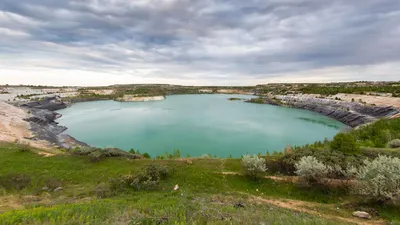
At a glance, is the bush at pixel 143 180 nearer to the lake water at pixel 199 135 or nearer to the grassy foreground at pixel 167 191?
the grassy foreground at pixel 167 191

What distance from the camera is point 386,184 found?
10.0m

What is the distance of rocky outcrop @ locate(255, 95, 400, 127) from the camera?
1752 inches

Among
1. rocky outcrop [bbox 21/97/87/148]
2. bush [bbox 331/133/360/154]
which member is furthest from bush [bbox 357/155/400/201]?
rocky outcrop [bbox 21/97/87/148]

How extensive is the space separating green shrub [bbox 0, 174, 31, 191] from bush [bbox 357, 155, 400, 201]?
1943 cm

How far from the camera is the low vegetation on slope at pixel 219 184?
9.96 metres

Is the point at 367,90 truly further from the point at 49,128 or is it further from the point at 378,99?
the point at 49,128

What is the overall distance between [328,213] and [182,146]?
75.5ft

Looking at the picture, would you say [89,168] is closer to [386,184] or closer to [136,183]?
[136,183]

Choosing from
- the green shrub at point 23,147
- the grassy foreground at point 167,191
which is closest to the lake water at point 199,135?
the green shrub at point 23,147

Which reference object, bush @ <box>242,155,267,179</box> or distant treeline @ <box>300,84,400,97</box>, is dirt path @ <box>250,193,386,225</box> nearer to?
bush @ <box>242,155,267,179</box>

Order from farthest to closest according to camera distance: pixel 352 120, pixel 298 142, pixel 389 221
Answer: pixel 352 120, pixel 298 142, pixel 389 221

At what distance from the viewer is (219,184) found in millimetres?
13156

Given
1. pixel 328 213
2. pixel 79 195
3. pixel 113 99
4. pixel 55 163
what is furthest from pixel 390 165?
pixel 113 99

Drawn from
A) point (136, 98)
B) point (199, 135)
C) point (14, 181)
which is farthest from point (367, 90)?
point (136, 98)
